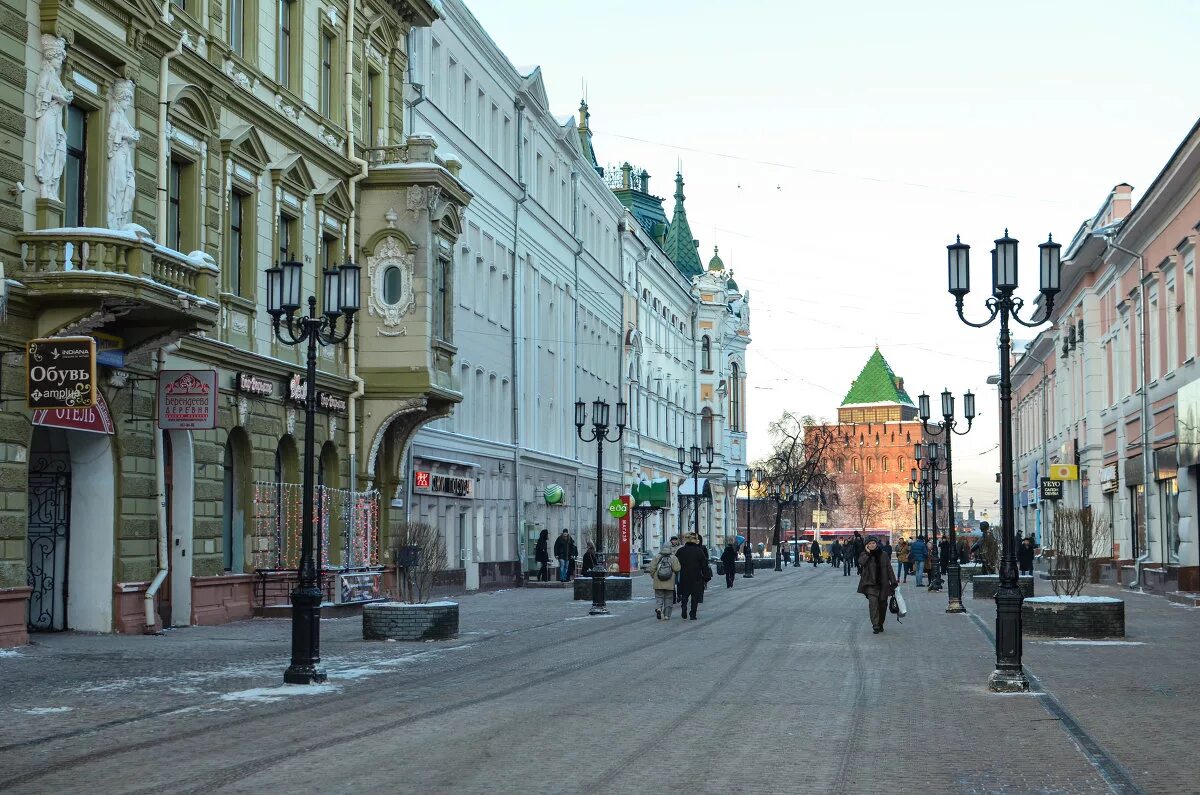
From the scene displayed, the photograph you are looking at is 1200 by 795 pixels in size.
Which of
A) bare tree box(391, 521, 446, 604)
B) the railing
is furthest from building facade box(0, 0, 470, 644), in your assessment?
bare tree box(391, 521, 446, 604)

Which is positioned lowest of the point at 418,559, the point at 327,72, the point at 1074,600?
the point at 1074,600

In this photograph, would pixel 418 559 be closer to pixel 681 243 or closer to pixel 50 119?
pixel 50 119

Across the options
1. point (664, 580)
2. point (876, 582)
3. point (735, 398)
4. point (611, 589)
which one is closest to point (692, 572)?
point (664, 580)

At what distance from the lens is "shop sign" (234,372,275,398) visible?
27094 mm

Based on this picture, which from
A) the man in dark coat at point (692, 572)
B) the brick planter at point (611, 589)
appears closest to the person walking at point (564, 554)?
the brick planter at point (611, 589)

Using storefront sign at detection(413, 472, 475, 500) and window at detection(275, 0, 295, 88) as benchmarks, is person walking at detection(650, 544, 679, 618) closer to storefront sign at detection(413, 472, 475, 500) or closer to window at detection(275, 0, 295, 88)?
storefront sign at detection(413, 472, 475, 500)

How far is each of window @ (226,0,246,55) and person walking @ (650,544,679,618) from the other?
38.8 feet

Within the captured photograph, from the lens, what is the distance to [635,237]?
73125 millimetres

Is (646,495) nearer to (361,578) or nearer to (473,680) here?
(361,578)

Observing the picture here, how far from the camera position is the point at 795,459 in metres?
105

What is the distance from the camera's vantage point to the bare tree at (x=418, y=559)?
2311 cm

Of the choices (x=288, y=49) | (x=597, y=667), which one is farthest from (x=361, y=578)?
(x=597, y=667)

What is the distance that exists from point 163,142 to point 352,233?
9024 millimetres

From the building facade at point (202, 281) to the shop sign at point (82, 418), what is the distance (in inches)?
1.4
